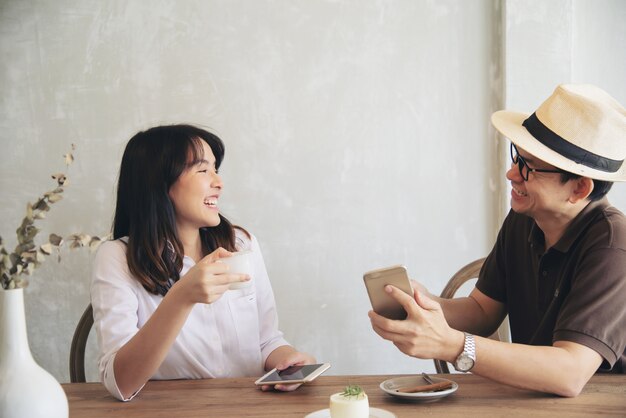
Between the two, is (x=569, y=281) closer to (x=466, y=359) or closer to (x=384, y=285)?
(x=466, y=359)

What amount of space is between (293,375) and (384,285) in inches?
13.3

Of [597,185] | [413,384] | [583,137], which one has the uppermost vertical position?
[583,137]

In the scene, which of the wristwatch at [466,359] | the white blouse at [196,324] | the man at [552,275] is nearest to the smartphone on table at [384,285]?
the man at [552,275]

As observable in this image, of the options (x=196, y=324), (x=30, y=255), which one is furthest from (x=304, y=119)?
(x=30, y=255)

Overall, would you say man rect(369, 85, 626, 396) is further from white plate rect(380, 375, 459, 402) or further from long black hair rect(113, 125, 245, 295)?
long black hair rect(113, 125, 245, 295)

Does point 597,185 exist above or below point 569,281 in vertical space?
above

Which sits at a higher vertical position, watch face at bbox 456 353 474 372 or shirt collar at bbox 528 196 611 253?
shirt collar at bbox 528 196 611 253

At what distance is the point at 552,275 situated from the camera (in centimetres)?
182

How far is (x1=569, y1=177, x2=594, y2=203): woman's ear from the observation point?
1.73m

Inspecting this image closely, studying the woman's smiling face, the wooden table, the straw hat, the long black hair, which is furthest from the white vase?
the straw hat

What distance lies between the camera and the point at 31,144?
2.83 metres

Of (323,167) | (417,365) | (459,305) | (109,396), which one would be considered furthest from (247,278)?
(417,365)

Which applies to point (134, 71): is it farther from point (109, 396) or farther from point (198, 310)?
point (109, 396)

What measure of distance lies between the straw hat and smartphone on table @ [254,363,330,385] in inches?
29.5
